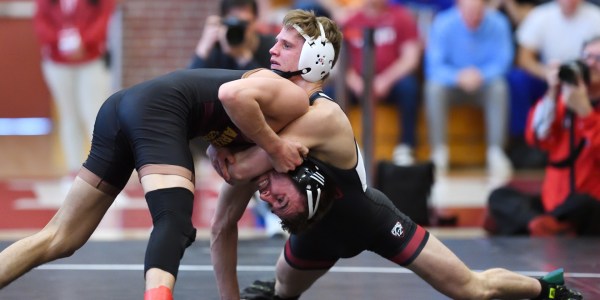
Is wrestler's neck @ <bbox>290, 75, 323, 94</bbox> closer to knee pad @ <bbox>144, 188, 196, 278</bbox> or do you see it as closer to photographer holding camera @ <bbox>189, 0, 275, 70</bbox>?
knee pad @ <bbox>144, 188, 196, 278</bbox>

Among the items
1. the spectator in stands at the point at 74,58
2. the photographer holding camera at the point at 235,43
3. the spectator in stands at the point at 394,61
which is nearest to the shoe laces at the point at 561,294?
the photographer holding camera at the point at 235,43

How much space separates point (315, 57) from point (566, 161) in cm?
278

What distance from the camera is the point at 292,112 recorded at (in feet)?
12.7

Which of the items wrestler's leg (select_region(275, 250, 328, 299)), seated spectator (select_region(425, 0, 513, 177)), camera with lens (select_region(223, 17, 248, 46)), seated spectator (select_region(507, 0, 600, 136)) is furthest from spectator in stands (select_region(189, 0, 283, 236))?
seated spectator (select_region(507, 0, 600, 136))

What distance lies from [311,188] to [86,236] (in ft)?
2.79

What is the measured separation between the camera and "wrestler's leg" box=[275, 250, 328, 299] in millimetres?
4305

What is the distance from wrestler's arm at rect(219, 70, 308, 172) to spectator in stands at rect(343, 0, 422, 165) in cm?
441

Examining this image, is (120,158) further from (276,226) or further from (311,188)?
(276,226)

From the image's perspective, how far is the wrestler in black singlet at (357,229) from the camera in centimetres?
405

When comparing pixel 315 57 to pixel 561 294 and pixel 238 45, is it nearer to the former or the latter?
pixel 561 294

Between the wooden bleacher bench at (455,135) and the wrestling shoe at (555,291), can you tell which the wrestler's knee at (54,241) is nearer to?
the wrestling shoe at (555,291)

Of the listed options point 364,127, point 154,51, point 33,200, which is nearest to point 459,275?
point 364,127

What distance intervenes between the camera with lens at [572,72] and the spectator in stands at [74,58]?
382 cm

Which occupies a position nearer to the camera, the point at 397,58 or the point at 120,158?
the point at 120,158
